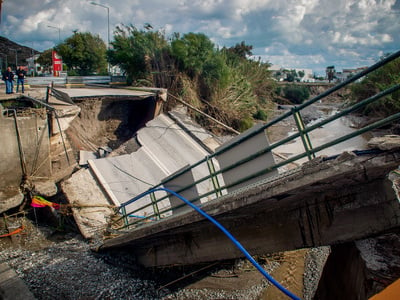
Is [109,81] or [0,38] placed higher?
[0,38]

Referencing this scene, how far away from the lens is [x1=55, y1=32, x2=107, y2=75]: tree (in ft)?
96.6

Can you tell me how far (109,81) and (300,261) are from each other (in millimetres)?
18497

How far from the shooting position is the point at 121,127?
1236cm

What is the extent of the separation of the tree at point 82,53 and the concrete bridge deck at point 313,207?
2943 centimetres

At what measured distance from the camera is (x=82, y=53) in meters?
29.8

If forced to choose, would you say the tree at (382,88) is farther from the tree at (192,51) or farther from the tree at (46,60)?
the tree at (46,60)

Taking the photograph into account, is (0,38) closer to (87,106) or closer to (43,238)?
(87,106)

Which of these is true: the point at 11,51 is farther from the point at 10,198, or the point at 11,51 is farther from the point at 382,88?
the point at 382,88

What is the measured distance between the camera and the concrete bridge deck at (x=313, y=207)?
85.8 inches

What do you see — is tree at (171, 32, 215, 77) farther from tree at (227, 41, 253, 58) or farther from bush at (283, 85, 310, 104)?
bush at (283, 85, 310, 104)

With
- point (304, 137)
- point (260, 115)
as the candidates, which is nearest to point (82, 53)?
point (260, 115)

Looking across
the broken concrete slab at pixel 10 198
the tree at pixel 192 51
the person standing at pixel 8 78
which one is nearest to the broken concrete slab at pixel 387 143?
the broken concrete slab at pixel 10 198

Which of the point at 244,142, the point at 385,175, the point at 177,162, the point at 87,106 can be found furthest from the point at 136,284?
the point at 87,106

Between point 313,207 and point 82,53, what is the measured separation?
3186 centimetres
